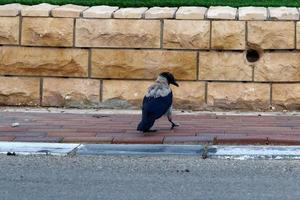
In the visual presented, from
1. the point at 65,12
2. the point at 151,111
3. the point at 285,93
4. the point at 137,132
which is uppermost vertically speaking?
the point at 65,12

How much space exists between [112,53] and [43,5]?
4.59 feet

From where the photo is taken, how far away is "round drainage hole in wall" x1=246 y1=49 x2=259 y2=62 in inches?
435

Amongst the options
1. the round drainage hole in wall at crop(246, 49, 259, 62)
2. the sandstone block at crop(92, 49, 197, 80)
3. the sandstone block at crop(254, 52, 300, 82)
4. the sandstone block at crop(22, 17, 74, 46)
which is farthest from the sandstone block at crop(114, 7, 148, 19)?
the sandstone block at crop(254, 52, 300, 82)

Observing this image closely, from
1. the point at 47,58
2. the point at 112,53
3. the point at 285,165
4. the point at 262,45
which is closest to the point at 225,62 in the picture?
the point at 262,45

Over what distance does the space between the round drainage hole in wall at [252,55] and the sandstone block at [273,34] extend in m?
0.15

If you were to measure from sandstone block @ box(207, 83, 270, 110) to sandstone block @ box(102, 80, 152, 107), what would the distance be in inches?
38.0

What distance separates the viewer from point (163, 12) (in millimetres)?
11086

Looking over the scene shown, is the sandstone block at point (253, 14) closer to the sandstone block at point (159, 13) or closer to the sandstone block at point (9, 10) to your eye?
the sandstone block at point (159, 13)

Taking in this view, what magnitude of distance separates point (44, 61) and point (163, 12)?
6.23 ft

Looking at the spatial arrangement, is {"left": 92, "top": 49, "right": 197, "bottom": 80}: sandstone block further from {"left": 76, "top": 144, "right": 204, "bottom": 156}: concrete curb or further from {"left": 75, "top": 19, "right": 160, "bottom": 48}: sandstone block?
{"left": 76, "top": 144, "right": 204, "bottom": 156}: concrete curb

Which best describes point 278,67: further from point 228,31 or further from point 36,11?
point 36,11

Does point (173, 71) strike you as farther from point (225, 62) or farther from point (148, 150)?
point (148, 150)

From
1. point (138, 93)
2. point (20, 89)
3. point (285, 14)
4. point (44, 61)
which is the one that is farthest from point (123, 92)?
point (285, 14)

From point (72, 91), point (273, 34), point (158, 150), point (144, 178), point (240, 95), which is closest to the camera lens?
point (144, 178)
